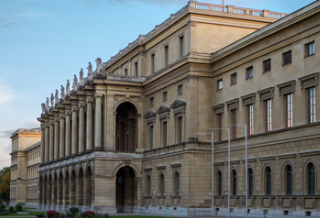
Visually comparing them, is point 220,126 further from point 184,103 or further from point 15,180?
point 15,180

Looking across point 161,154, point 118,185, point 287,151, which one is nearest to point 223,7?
point 161,154

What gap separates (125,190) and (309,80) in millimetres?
40582

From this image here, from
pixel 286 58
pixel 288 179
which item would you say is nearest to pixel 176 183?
pixel 288 179

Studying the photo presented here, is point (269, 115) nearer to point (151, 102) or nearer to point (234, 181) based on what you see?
point (234, 181)

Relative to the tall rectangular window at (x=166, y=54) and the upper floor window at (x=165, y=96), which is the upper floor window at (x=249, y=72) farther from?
the tall rectangular window at (x=166, y=54)

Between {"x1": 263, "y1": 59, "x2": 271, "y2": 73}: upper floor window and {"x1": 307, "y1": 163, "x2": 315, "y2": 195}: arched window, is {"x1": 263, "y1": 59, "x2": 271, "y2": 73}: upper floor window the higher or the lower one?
the higher one

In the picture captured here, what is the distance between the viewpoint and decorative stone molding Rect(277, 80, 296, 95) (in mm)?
55156

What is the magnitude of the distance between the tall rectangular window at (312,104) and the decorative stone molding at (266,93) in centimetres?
571

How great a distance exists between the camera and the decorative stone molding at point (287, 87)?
55156mm

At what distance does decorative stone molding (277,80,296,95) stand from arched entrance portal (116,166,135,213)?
33.9 meters

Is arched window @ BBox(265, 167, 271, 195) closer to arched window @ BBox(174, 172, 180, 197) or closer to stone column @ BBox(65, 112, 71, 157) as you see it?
arched window @ BBox(174, 172, 180, 197)

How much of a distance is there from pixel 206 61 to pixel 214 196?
1494 cm

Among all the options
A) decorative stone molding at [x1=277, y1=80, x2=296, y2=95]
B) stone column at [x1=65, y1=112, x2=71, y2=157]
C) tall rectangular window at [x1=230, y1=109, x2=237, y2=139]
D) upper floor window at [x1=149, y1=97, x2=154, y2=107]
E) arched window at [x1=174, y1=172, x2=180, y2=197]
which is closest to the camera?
decorative stone molding at [x1=277, y1=80, x2=296, y2=95]

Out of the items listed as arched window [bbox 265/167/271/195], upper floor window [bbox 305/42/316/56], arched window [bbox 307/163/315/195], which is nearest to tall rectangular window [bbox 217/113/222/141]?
arched window [bbox 265/167/271/195]
